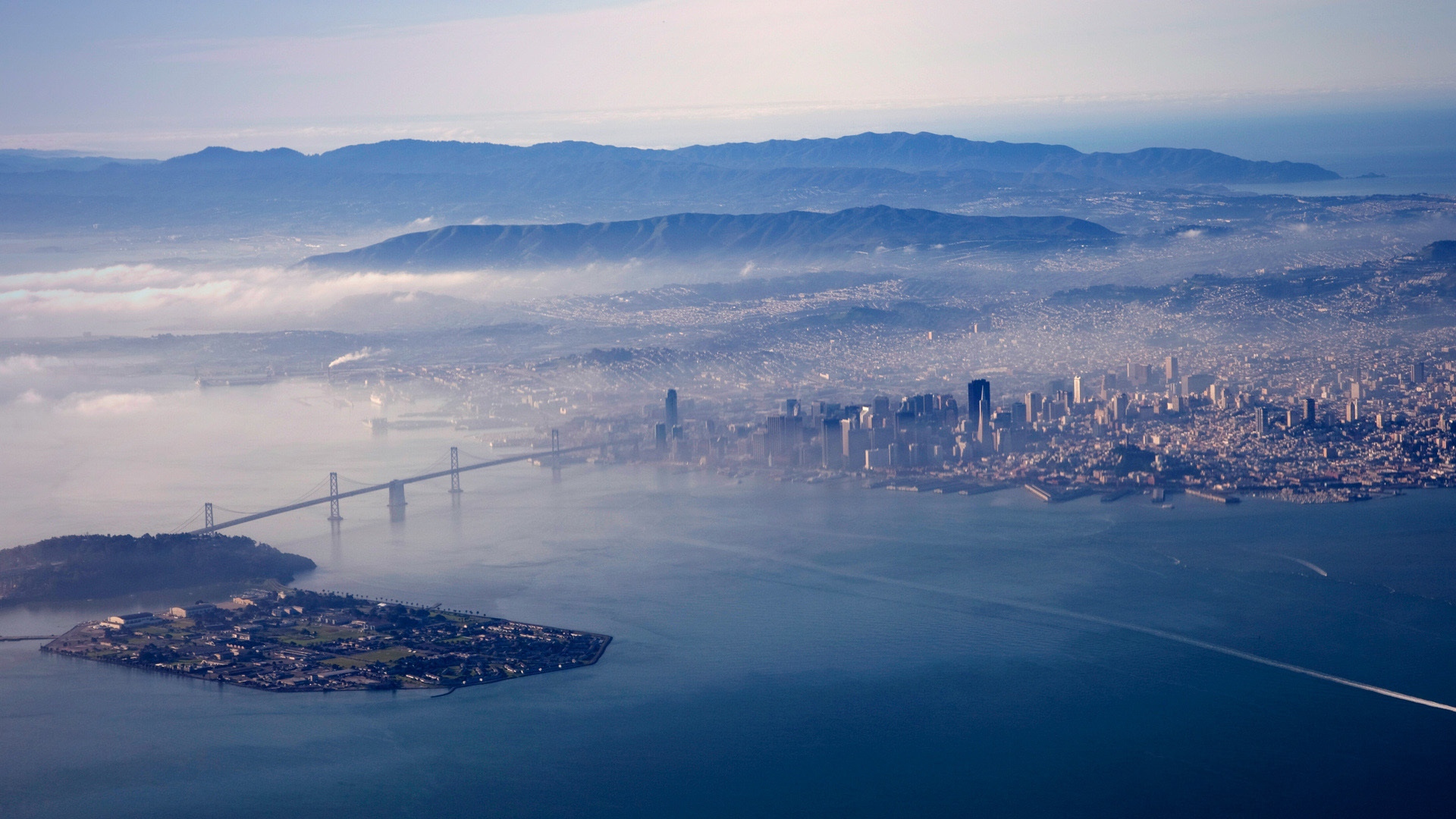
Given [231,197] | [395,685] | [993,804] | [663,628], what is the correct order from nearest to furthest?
1. [993,804]
2. [395,685]
3. [663,628]
4. [231,197]

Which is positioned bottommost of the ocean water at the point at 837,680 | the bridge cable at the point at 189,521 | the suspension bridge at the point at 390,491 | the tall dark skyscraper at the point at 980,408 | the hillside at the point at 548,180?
the ocean water at the point at 837,680

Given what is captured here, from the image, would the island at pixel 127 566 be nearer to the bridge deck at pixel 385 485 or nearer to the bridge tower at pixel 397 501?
the bridge deck at pixel 385 485

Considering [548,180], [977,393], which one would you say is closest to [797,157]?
[548,180]

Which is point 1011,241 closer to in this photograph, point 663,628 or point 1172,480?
point 1172,480

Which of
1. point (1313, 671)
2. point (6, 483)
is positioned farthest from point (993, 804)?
point (6, 483)

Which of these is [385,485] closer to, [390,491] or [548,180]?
[390,491]

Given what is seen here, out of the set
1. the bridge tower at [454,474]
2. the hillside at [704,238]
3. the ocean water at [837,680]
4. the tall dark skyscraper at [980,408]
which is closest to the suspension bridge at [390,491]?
the bridge tower at [454,474]
